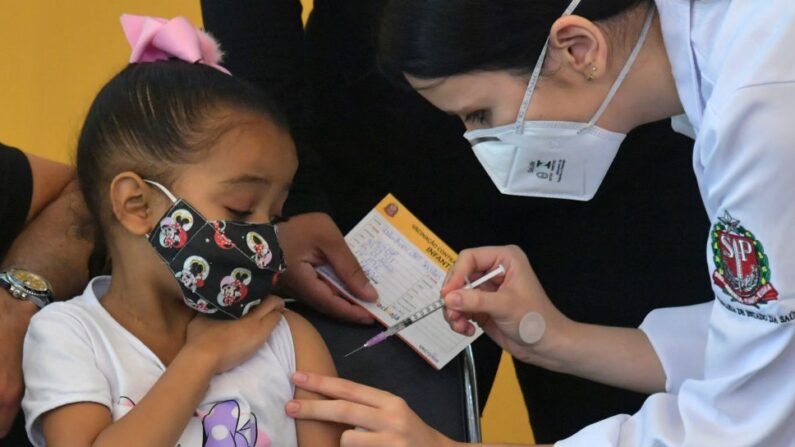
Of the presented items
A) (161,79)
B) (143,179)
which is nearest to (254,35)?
(161,79)

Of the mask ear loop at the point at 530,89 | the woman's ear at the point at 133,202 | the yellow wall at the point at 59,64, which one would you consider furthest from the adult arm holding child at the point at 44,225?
the yellow wall at the point at 59,64

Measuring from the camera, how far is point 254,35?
5.33 feet

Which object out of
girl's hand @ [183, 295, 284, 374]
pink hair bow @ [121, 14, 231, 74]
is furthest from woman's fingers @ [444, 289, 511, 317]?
pink hair bow @ [121, 14, 231, 74]

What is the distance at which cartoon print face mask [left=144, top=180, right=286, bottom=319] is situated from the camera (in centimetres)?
131

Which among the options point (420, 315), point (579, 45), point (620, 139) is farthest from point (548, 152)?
point (420, 315)

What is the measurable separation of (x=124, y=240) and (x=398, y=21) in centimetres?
52

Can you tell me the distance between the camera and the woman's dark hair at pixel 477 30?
120 centimetres

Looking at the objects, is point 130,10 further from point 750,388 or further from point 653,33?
point 750,388

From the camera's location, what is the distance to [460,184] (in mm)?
1755

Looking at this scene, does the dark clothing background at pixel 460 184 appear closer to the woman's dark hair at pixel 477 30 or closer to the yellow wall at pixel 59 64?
the woman's dark hair at pixel 477 30

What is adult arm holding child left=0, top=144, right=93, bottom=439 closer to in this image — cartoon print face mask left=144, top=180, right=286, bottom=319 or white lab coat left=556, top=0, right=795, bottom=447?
cartoon print face mask left=144, top=180, right=286, bottom=319

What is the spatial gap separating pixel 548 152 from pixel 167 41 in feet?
1.99

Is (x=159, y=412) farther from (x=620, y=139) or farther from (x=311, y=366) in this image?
(x=620, y=139)

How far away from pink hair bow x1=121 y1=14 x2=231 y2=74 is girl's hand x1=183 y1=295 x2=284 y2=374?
1.27ft
